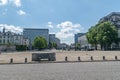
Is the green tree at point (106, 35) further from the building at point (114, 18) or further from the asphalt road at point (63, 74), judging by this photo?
the asphalt road at point (63, 74)

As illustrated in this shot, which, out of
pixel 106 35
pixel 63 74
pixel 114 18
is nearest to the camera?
pixel 63 74

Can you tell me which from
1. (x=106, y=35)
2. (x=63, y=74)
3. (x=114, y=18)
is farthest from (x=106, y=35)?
(x=63, y=74)

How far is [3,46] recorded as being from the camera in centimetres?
17175

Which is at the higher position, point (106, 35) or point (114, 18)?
point (114, 18)

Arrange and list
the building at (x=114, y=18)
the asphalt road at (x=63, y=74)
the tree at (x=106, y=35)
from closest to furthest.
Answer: the asphalt road at (x=63, y=74) → the tree at (x=106, y=35) → the building at (x=114, y=18)

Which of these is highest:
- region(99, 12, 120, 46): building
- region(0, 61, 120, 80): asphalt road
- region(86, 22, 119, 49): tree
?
region(99, 12, 120, 46): building

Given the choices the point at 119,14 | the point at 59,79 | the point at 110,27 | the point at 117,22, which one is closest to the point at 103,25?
the point at 110,27

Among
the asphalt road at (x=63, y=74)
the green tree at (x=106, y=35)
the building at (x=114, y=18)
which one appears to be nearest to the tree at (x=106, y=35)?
the green tree at (x=106, y=35)

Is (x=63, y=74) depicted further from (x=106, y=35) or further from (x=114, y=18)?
(x=114, y=18)

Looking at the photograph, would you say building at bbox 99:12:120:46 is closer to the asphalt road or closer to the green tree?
the green tree

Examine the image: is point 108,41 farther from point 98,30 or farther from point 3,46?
point 3,46

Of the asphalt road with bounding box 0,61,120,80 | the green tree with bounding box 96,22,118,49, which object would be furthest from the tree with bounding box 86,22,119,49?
the asphalt road with bounding box 0,61,120,80

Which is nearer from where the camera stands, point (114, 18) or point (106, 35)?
point (106, 35)

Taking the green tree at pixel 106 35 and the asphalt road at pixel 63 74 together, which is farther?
the green tree at pixel 106 35
